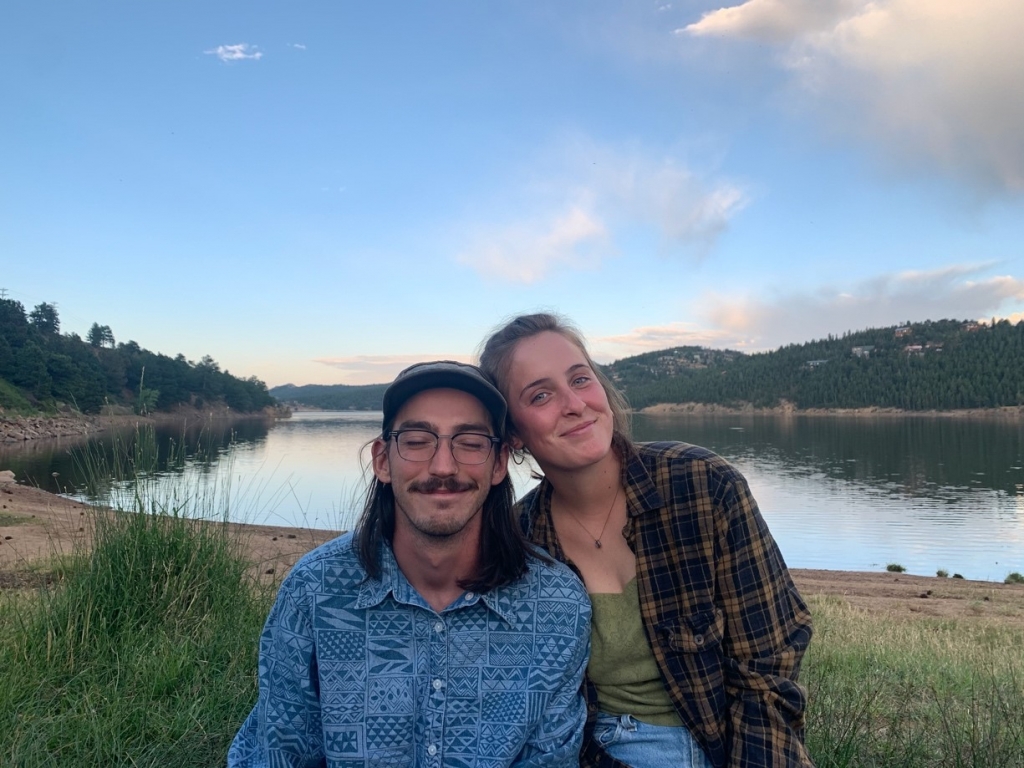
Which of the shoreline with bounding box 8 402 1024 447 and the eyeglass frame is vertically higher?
the eyeglass frame

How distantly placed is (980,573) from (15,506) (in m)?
19.4

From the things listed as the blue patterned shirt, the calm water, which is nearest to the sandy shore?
the calm water

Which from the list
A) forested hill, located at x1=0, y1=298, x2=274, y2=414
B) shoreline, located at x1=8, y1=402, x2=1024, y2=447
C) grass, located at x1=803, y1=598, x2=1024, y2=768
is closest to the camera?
grass, located at x1=803, y1=598, x2=1024, y2=768

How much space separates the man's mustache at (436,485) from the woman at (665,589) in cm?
38

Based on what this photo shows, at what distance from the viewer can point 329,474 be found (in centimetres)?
2175

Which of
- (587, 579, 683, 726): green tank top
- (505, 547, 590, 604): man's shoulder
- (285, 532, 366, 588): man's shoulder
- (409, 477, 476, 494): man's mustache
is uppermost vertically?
(409, 477, 476, 494): man's mustache

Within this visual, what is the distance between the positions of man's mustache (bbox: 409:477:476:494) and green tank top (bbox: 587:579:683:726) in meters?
0.66

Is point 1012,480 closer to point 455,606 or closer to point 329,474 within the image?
point 329,474

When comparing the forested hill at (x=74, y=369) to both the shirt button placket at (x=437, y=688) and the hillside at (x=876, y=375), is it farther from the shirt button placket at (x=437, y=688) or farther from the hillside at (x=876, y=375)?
the hillside at (x=876, y=375)

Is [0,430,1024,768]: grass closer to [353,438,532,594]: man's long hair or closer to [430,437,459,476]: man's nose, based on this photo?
[353,438,532,594]: man's long hair

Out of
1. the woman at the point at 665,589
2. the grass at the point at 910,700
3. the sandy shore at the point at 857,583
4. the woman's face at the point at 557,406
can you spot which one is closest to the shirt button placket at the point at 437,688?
the woman at the point at 665,589

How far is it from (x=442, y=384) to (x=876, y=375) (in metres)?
108

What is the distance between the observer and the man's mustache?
178 centimetres

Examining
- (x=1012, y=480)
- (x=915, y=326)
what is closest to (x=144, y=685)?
(x=1012, y=480)
